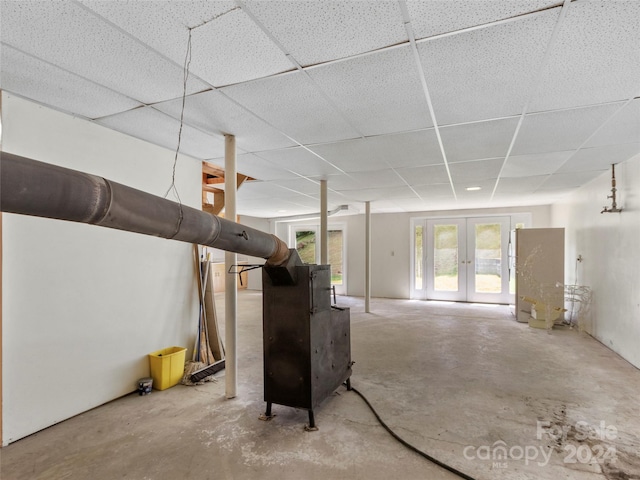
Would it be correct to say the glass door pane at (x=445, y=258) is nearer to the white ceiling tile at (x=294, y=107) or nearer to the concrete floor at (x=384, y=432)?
the concrete floor at (x=384, y=432)

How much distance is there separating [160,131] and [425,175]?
315cm

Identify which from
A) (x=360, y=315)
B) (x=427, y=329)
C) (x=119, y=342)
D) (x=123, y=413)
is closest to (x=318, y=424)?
(x=123, y=413)

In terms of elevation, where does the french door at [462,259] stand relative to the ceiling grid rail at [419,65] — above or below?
below

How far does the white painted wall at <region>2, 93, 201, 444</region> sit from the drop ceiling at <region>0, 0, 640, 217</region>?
0.73ft

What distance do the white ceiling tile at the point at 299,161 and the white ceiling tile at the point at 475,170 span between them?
148cm

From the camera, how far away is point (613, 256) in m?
3.90

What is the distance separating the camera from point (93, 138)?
2.56 metres

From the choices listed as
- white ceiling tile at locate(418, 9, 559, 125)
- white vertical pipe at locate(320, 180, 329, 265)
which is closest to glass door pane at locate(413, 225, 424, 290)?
white vertical pipe at locate(320, 180, 329, 265)

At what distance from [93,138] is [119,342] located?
66.7 inches

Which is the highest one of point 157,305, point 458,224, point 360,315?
point 458,224

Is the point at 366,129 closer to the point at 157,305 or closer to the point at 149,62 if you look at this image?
the point at 149,62

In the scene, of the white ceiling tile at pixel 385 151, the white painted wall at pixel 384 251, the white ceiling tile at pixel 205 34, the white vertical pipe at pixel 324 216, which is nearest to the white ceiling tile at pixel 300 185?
the white vertical pipe at pixel 324 216

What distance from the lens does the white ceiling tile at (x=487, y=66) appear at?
1.46 m

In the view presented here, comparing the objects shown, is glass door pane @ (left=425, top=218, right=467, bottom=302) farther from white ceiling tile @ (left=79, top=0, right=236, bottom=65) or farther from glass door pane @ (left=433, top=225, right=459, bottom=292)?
white ceiling tile @ (left=79, top=0, right=236, bottom=65)
